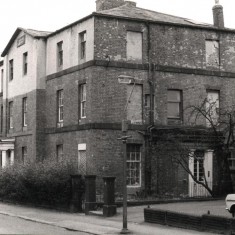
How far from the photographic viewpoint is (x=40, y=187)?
2609 cm

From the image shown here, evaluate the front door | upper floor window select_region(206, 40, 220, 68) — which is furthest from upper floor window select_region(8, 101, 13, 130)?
upper floor window select_region(206, 40, 220, 68)

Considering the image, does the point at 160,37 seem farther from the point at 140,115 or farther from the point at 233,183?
the point at 233,183

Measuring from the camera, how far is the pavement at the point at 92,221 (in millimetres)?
17125

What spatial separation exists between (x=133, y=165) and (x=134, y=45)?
270 inches

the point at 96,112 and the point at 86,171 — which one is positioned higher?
the point at 96,112

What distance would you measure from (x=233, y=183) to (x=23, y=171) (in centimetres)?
1177

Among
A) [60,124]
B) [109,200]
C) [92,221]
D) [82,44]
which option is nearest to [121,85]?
[82,44]

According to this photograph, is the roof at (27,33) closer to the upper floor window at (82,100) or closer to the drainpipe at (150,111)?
the upper floor window at (82,100)

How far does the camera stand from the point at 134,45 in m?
30.4

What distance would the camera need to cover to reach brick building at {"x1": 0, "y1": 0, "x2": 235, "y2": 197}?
29.1m

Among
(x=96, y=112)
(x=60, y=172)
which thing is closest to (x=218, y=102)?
(x=96, y=112)

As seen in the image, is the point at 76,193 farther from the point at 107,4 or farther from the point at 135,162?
the point at 107,4

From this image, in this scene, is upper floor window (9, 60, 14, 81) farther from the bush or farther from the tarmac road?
the tarmac road

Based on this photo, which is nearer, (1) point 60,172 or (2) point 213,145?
(1) point 60,172
